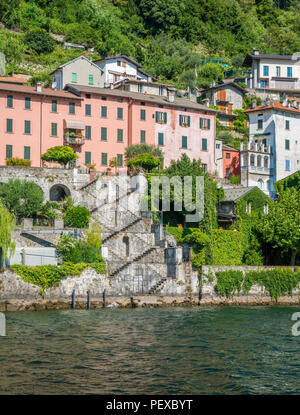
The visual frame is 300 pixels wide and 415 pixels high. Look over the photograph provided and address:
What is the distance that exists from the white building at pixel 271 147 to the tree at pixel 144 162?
13.1m

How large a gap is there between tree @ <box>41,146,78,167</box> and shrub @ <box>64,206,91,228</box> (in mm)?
8257

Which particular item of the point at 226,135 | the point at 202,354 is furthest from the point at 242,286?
the point at 226,135

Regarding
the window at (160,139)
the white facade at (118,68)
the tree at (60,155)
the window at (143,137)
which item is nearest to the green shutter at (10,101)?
the tree at (60,155)

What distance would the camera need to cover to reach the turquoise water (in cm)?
1975

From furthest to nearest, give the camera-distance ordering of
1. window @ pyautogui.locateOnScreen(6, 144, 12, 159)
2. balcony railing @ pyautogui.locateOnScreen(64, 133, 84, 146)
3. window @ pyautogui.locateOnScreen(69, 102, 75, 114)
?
window @ pyautogui.locateOnScreen(69, 102, 75, 114)
balcony railing @ pyautogui.locateOnScreen(64, 133, 84, 146)
window @ pyautogui.locateOnScreen(6, 144, 12, 159)

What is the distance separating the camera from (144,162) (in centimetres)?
5653

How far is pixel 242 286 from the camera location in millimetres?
45406

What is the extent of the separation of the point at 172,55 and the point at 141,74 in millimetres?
19113

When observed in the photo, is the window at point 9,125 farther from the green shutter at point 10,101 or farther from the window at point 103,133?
the window at point 103,133

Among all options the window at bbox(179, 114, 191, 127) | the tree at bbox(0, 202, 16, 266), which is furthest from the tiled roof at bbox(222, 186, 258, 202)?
the tree at bbox(0, 202, 16, 266)

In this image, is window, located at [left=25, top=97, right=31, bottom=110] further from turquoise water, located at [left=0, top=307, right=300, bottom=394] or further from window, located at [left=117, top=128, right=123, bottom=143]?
turquoise water, located at [left=0, top=307, right=300, bottom=394]

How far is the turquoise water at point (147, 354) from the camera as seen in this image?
778 inches

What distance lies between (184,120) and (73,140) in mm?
13423

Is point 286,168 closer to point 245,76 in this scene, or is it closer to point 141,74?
point 141,74
